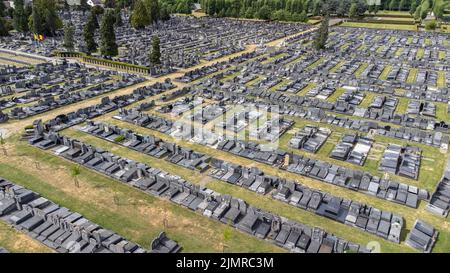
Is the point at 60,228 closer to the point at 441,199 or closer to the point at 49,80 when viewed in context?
the point at 441,199

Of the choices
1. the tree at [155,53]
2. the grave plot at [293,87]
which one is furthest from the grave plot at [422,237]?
the tree at [155,53]

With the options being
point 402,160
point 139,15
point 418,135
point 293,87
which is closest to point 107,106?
point 293,87

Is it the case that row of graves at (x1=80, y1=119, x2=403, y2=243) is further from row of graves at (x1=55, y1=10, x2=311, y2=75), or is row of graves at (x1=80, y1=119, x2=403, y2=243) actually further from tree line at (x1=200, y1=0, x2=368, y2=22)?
tree line at (x1=200, y1=0, x2=368, y2=22)

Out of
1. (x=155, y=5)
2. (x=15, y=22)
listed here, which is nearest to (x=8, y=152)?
(x=15, y=22)

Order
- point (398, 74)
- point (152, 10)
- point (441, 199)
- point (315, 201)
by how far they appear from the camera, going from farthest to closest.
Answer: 1. point (152, 10)
2. point (398, 74)
3. point (441, 199)
4. point (315, 201)

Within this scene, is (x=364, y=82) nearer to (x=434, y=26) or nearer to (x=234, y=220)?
(x=234, y=220)

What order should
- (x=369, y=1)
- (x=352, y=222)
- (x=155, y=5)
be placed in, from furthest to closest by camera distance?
(x=369, y=1) < (x=155, y=5) < (x=352, y=222)
